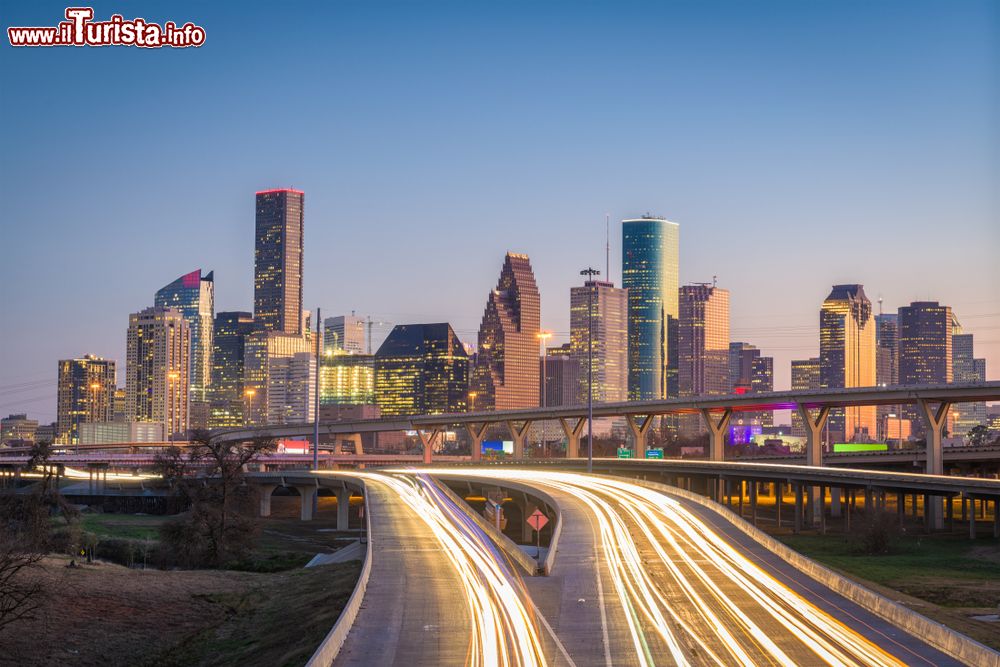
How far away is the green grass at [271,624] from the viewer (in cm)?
3975

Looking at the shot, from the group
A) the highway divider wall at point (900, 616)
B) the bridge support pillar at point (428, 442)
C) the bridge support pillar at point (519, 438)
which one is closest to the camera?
the highway divider wall at point (900, 616)

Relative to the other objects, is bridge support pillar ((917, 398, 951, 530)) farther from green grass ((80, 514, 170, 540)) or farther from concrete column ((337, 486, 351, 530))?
green grass ((80, 514, 170, 540))

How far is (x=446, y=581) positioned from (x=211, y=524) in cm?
3896

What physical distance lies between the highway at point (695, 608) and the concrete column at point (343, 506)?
6039 centimetres

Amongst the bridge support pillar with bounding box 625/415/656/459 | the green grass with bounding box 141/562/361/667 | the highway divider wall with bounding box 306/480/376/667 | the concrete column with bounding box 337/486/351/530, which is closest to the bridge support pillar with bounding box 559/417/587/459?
the bridge support pillar with bounding box 625/415/656/459

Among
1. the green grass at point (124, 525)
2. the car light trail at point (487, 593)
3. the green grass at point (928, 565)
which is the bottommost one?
the green grass at point (124, 525)

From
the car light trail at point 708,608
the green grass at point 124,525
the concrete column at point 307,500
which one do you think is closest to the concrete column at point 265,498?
the concrete column at point 307,500

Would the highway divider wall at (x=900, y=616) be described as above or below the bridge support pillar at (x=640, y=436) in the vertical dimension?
below

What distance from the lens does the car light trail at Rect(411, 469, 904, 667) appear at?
31.3 m

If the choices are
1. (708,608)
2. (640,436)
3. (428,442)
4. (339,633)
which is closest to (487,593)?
(708,608)

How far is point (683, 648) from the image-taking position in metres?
32.0

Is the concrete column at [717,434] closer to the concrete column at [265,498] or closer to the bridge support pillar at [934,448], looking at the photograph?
the bridge support pillar at [934,448]

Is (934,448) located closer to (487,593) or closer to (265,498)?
(265,498)

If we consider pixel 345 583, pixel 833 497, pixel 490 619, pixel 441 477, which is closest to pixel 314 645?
pixel 490 619
